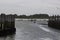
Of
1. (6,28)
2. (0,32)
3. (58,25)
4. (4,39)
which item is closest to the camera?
(4,39)

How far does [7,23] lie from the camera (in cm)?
3109

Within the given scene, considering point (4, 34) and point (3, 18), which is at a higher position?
point (3, 18)

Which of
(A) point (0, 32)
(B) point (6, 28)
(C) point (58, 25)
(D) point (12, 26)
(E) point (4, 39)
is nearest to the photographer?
(E) point (4, 39)

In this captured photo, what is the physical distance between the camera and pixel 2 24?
29625 mm

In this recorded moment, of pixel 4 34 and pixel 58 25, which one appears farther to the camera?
pixel 58 25

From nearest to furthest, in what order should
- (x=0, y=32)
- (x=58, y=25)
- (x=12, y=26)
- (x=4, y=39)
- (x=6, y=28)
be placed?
(x=4, y=39) < (x=0, y=32) < (x=6, y=28) < (x=12, y=26) < (x=58, y=25)

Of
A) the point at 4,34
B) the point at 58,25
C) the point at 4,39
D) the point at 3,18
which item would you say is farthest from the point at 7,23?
the point at 58,25

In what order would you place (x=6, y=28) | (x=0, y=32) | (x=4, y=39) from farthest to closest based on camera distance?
1. (x=6, y=28)
2. (x=0, y=32)
3. (x=4, y=39)

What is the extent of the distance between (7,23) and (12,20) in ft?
8.14

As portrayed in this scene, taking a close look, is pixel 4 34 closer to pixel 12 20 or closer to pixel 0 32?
pixel 0 32

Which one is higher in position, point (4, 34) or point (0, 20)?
point (0, 20)

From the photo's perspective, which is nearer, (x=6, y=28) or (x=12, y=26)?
(x=6, y=28)

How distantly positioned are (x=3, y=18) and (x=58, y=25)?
79.1 ft

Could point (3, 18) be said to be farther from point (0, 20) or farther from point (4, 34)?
point (4, 34)
